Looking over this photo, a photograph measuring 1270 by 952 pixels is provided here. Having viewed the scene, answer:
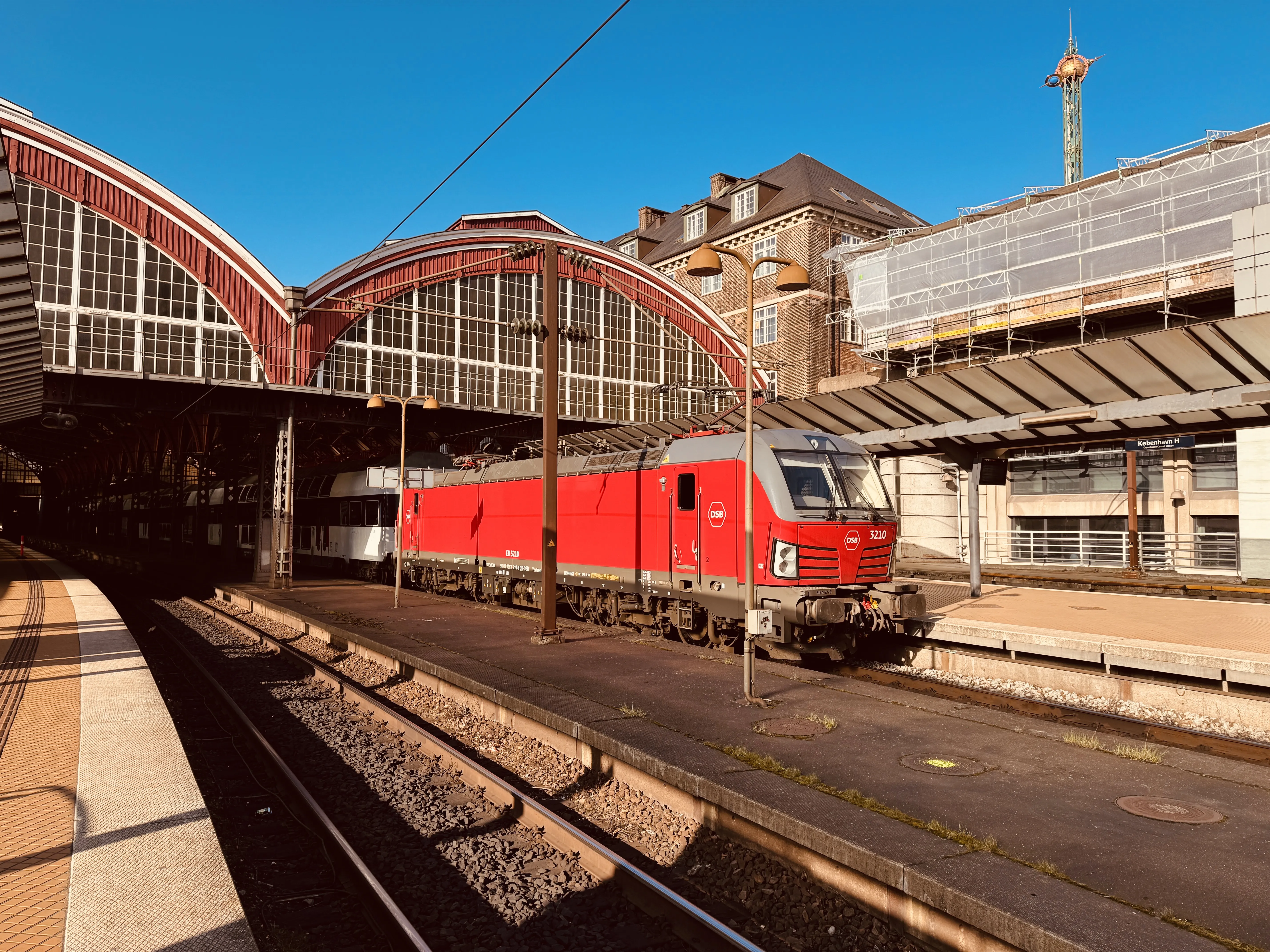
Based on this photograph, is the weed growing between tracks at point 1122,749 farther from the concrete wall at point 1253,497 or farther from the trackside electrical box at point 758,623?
the concrete wall at point 1253,497

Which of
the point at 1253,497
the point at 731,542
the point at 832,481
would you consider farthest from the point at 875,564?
the point at 1253,497

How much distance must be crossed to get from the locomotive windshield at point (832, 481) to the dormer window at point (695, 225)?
3957 centimetres

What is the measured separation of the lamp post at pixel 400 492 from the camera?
875 inches

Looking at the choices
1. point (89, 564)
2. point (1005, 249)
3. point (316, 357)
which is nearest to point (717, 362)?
point (1005, 249)

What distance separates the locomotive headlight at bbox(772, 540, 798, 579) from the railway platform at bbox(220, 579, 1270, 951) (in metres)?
1.51

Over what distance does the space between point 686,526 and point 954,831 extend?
8.72m

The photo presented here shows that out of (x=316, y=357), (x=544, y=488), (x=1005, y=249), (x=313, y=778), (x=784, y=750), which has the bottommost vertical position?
(x=313, y=778)

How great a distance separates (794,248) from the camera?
1756 inches

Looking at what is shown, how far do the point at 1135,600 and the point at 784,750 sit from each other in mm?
14734

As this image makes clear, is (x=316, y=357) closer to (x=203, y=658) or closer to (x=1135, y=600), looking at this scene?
(x=203, y=658)

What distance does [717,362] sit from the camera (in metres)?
43.0

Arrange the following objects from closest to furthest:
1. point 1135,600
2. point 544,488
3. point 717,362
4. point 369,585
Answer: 1. point 544,488
2. point 1135,600
3. point 369,585
4. point 717,362

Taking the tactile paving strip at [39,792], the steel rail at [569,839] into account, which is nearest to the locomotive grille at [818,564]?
the steel rail at [569,839]

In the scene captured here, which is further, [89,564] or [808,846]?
[89,564]
